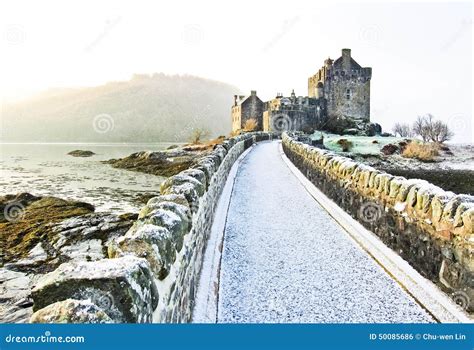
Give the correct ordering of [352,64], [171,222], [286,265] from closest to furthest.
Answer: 1. [171,222]
2. [286,265]
3. [352,64]

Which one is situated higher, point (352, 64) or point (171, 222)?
point (352, 64)

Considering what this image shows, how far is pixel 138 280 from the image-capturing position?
2.58m

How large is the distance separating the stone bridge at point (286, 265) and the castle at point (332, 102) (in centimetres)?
4681

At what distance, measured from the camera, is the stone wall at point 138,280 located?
2.30 meters

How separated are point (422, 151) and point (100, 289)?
39.5m

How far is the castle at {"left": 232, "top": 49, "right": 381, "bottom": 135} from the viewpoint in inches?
2190

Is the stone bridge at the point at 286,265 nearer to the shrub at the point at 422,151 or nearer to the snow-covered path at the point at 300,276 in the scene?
the snow-covered path at the point at 300,276

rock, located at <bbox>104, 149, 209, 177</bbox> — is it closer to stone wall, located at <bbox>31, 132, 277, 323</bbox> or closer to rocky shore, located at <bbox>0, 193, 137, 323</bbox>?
rocky shore, located at <bbox>0, 193, 137, 323</bbox>

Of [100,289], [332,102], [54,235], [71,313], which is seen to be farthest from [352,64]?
[71,313]

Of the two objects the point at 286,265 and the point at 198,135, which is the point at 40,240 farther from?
the point at 198,135

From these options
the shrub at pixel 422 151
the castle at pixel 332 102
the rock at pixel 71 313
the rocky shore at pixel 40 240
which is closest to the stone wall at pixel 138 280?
the rock at pixel 71 313

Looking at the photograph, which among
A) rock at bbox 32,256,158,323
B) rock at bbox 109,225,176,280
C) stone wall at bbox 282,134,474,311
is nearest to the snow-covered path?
stone wall at bbox 282,134,474,311

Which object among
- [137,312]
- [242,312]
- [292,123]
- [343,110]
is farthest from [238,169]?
[343,110]

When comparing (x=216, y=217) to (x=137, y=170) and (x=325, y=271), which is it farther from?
(x=137, y=170)
